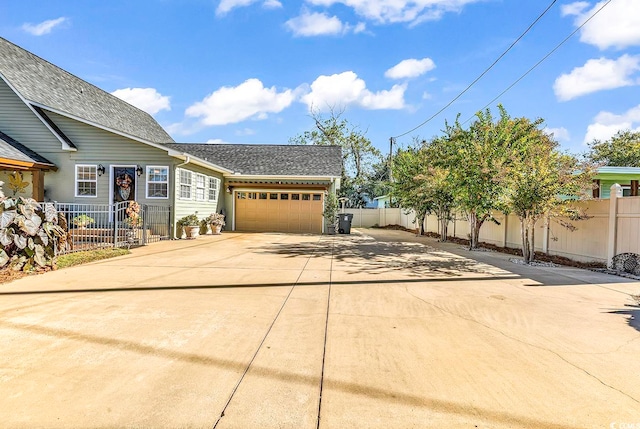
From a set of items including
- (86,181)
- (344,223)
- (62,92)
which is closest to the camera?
(86,181)

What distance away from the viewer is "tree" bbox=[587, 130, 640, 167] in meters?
27.1

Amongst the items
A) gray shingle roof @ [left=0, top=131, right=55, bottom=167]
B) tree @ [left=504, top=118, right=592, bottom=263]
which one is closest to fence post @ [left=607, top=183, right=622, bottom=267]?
tree @ [left=504, top=118, right=592, bottom=263]

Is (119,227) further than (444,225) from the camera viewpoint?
No

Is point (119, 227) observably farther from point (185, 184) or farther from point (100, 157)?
point (100, 157)

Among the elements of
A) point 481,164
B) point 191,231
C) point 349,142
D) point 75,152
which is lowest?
point 191,231

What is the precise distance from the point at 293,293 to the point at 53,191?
12253 mm

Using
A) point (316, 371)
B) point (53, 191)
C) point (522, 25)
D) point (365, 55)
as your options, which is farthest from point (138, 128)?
point (316, 371)

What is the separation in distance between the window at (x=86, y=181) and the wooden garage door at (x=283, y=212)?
664 centimetres

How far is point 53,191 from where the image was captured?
12914mm

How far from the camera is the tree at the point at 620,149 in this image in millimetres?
27125

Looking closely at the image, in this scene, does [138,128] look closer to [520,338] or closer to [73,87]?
[73,87]

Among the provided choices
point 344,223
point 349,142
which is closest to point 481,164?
point 344,223

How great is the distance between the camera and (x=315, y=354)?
10.1ft

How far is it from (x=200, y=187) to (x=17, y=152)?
602 cm
